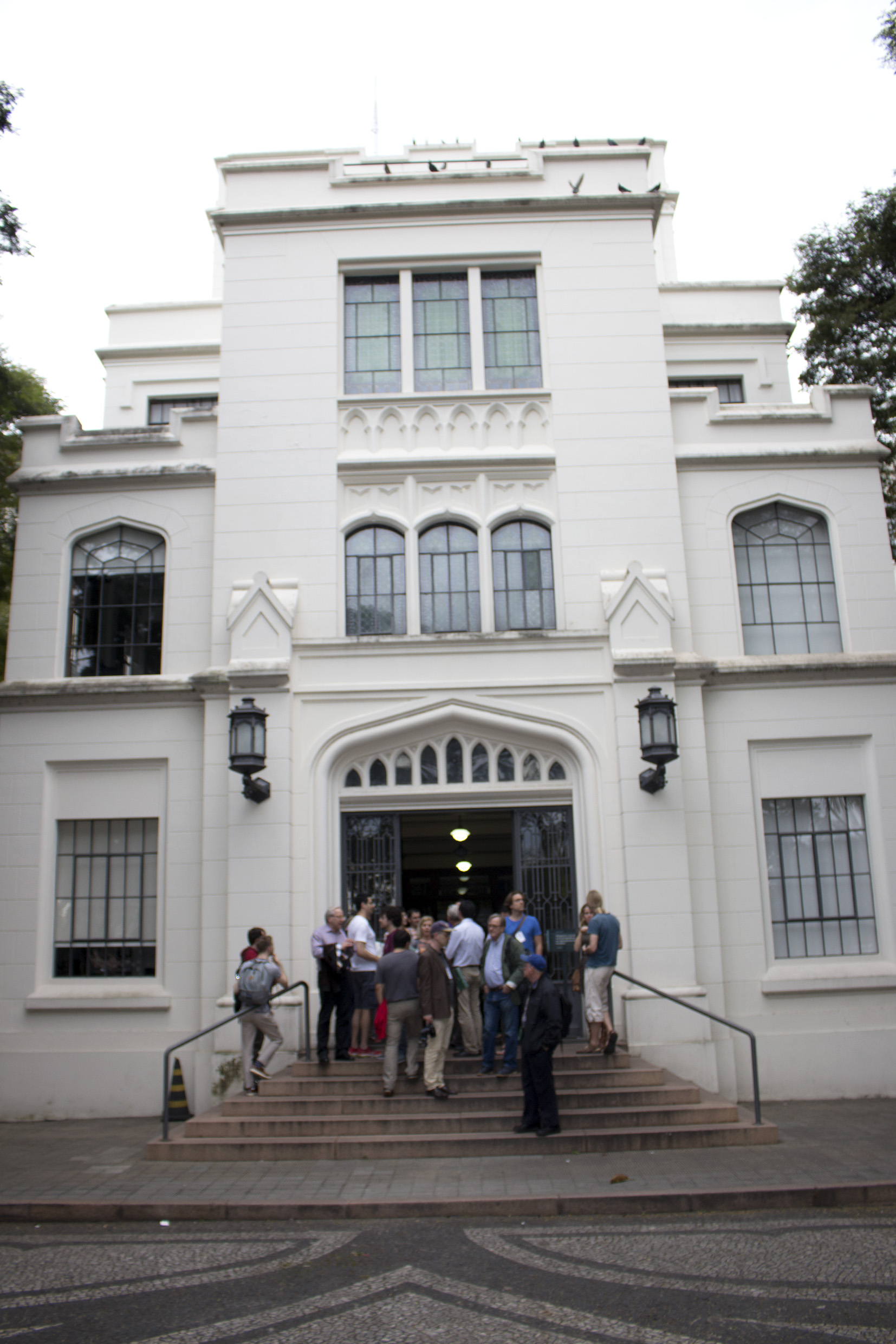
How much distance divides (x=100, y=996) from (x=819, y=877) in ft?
31.7

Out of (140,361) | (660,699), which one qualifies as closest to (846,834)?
(660,699)

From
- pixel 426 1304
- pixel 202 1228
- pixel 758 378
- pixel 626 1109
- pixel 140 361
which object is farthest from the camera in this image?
pixel 140 361

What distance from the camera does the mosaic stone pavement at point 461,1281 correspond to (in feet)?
19.4

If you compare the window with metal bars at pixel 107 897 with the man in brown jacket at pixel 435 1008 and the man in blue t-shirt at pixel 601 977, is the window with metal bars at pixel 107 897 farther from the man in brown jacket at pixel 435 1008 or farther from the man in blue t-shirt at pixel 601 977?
the man in blue t-shirt at pixel 601 977

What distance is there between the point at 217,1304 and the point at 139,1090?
7379mm

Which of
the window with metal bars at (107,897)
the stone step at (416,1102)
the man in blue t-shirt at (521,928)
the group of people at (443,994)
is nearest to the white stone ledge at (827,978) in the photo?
the group of people at (443,994)

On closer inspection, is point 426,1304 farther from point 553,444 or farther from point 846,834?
point 553,444

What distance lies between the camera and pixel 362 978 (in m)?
12.2

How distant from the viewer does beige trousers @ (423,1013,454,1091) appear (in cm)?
1088

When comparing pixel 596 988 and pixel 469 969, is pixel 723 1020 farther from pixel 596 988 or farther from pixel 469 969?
pixel 469 969

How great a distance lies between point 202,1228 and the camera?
821 centimetres

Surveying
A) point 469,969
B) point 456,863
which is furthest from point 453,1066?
point 456,863

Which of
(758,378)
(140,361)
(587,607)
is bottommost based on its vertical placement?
(587,607)

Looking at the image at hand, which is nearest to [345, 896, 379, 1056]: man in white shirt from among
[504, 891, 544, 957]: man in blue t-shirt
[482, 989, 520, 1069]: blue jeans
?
[482, 989, 520, 1069]: blue jeans
